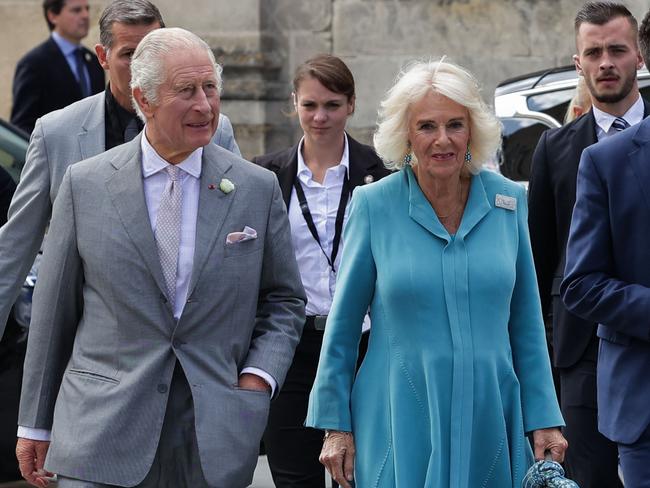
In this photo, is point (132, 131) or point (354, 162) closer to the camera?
point (132, 131)

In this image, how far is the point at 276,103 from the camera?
13.8 m

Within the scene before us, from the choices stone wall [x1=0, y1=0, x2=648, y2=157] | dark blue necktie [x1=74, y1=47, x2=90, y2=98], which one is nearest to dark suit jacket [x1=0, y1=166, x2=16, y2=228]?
dark blue necktie [x1=74, y1=47, x2=90, y2=98]

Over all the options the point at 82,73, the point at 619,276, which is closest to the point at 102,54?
the point at 619,276

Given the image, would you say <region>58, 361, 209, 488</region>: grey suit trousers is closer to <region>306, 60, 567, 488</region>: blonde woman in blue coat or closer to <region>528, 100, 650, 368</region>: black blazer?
<region>306, 60, 567, 488</region>: blonde woman in blue coat

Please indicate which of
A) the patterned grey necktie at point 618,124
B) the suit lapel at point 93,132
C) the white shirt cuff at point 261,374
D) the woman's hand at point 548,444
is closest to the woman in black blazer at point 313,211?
the patterned grey necktie at point 618,124

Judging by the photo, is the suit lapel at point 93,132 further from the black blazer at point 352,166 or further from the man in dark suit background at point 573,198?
the man in dark suit background at point 573,198

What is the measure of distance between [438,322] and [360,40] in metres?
8.71

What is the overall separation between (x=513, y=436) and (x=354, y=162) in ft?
7.32

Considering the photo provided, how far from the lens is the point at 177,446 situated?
5008mm

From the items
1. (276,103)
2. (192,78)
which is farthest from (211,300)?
(276,103)

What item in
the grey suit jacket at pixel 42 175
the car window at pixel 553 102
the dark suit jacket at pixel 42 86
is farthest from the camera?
the dark suit jacket at pixel 42 86

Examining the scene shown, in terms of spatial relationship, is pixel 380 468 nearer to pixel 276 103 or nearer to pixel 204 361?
pixel 204 361

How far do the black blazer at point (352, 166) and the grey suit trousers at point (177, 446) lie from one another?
210 cm

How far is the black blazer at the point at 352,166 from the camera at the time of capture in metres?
7.07
